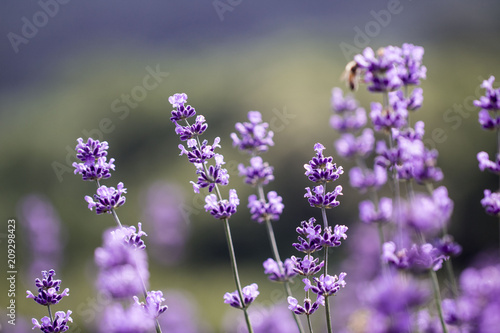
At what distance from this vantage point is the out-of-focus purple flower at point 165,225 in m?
12.4

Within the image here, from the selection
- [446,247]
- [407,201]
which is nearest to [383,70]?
[407,201]

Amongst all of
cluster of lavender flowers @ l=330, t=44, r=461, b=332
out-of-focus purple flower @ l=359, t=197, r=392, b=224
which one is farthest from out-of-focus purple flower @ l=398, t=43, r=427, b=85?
out-of-focus purple flower @ l=359, t=197, r=392, b=224

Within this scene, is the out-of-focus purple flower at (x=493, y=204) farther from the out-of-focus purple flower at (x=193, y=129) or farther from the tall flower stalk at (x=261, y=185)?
the out-of-focus purple flower at (x=193, y=129)

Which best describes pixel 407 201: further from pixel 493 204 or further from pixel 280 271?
pixel 280 271

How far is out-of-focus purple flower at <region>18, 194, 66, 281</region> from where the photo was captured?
10086 millimetres

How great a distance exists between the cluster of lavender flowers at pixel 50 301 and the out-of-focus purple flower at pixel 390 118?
1.78 meters

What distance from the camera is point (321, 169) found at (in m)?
2.65

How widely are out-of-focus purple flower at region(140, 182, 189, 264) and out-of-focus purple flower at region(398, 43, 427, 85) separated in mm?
9666

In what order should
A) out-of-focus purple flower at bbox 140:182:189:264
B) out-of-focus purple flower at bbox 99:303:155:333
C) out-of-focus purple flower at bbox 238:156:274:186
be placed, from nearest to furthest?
Answer: out-of-focus purple flower at bbox 99:303:155:333, out-of-focus purple flower at bbox 238:156:274:186, out-of-focus purple flower at bbox 140:182:189:264

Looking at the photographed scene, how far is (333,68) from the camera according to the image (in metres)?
18.8

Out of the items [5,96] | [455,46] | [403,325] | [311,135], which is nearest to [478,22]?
[455,46]

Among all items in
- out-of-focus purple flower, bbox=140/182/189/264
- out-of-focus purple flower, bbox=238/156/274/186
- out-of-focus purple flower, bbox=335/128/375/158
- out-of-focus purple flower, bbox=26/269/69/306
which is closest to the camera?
out-of-focus purple flower, bbox=26/269/69/306

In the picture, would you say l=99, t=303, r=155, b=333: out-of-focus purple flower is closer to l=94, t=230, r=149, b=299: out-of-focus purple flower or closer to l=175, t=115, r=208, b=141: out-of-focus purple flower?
l=94, t=230, r=149, b=299: out-of-focus purple flower

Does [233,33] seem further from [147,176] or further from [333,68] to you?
[147,176]
